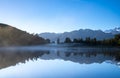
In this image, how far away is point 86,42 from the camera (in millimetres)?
153000

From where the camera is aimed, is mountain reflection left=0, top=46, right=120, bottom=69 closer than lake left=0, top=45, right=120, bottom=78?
No

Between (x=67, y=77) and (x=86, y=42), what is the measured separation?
138 metres

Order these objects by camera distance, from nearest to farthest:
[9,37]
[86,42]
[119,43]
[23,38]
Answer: [119,43] → [86,42] → [9,37] → [23,38]

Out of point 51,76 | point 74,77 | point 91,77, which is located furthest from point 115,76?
point 51,76

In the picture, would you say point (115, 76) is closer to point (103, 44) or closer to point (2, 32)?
point (103, 44)

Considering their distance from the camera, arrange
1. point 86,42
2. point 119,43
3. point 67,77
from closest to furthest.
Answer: point 67,77 < point 119,43 < point 86,42

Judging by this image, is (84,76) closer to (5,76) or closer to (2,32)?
(5,76)

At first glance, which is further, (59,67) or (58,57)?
(58,57)

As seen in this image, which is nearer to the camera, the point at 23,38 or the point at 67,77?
the point at 67,77

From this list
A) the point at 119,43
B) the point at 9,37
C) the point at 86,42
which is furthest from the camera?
the point at 9,37

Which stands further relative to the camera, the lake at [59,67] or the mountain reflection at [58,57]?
the mountain reflection at [58,57]

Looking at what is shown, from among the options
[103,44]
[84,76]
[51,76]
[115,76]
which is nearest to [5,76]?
[51,76]

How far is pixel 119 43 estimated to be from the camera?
417 ft

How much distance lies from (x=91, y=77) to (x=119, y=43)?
375 ft
